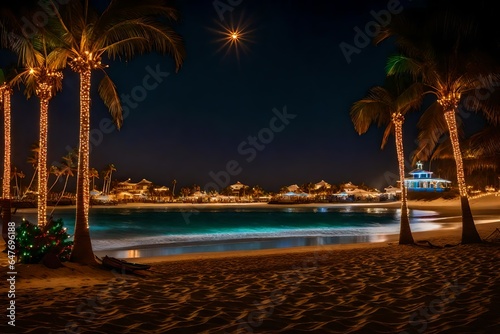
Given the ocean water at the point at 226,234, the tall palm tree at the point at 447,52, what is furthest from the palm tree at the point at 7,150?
the tall palm tree at the point at 447,52

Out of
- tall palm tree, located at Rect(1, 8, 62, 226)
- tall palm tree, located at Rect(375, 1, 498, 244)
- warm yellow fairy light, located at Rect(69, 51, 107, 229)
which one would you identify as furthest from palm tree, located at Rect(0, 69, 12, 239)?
tall palm tree, located at Rect(375, 1, 498, 244)

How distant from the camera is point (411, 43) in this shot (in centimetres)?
1362

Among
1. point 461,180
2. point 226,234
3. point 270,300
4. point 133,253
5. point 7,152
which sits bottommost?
point 226,234

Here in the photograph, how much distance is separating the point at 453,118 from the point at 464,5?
13.0 ft

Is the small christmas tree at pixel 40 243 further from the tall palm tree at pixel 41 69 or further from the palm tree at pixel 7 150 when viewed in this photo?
the palm tree at pixel 7 150

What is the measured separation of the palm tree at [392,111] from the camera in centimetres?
1524

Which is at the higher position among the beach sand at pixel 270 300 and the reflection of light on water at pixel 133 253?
the beach sand at pixel 270 300

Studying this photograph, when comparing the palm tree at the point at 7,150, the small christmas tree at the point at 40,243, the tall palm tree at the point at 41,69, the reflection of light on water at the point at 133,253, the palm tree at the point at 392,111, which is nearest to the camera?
the small christmas tree at the point at 40,243

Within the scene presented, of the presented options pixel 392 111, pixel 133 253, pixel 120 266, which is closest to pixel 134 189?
pixel 133 253

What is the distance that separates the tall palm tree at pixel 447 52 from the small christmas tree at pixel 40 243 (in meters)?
11.7

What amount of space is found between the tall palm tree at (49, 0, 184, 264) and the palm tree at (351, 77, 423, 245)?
25.4ft

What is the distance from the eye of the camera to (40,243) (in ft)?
33.0

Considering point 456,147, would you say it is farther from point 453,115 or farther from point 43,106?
point 43,106

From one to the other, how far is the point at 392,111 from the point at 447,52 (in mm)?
2860
